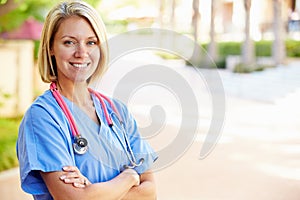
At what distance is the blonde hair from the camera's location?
1.25 meters

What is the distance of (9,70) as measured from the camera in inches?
269

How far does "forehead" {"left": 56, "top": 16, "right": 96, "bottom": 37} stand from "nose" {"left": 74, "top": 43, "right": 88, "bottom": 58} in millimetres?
27

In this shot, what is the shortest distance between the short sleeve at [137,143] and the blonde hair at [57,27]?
Result: 0.58 feet

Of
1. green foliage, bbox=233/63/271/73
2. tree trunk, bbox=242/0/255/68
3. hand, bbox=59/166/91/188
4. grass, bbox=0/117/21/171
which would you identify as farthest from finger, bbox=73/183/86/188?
tree trunk, bbox=242/0/255/68

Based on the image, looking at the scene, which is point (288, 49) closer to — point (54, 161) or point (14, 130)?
point (14, 130)

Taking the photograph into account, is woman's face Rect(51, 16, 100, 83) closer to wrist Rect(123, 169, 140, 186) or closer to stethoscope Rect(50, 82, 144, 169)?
stethoscope Rect(50, 82, 144, 169)

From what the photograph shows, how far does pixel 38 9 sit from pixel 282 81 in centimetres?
697

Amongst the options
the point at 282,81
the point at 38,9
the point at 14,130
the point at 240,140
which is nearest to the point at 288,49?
the point at 282,81

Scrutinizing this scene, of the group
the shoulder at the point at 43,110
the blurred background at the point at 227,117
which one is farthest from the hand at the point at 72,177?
the blurred background at the point at 227,117

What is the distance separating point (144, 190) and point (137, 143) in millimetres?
128

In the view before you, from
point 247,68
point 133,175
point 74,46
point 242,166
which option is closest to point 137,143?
point 133,175

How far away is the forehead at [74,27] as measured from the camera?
1.25 meters

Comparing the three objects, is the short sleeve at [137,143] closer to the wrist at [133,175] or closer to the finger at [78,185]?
the wrist at [133,175]

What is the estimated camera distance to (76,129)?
1.24 meters
